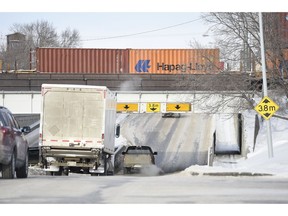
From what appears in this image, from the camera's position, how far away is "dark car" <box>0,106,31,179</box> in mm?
18734

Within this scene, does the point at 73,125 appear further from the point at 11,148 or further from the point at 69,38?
the point at 69,38

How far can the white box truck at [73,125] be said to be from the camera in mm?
27641

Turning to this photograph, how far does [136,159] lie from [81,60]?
82.4 feet

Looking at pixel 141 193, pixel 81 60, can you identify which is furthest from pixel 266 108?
pixel 81 60

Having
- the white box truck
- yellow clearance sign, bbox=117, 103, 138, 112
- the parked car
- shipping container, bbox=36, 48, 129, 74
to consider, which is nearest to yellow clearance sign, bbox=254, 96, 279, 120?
the white box truck

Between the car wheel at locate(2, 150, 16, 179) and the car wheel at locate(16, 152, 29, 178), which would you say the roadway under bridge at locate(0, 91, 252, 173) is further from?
the car wheel at locate(2, 150, 16, 179)

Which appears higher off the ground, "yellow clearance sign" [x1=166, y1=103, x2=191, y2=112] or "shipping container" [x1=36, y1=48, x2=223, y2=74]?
"shipping container" [x1=36, y1=48, x2=223, y2=74]

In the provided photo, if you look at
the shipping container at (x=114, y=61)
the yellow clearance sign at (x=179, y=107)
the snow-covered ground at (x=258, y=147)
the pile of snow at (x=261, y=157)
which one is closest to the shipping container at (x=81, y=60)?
the shipping container at (x=114, y=61)

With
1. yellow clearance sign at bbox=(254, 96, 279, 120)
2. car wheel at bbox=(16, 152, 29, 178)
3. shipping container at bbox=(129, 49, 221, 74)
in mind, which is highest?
shipping container at bbox=(129, 49, 221, 74)

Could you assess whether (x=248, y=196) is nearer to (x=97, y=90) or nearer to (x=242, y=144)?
(x=97, y=90)

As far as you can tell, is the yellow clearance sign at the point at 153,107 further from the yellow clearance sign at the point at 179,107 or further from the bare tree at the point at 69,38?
the bare tree at the point at 69,38

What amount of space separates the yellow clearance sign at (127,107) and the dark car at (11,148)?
33.2 meters

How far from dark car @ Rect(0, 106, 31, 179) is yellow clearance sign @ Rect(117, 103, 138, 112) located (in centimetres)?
3323

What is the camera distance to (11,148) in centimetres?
1928
